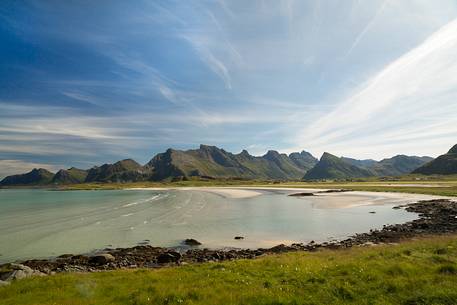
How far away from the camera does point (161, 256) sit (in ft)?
Result: 102

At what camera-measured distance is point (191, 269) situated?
23.2 metres

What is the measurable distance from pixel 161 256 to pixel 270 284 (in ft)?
53.2

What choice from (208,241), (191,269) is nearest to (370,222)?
(208,241)

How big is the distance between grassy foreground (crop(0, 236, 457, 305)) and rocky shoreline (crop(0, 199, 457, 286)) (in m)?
6.09

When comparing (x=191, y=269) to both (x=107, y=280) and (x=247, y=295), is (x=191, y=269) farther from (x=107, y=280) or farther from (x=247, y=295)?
(x=247, y=295)

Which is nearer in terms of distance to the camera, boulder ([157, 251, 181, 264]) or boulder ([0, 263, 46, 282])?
boulder ([0, 263, 46, 282])

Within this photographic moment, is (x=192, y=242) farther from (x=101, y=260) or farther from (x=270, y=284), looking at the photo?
(x=270, y=284)

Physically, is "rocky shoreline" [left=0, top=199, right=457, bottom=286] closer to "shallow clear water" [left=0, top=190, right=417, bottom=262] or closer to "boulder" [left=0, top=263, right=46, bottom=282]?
"boulder" [left=0, top=263, right=46, bottom=282]

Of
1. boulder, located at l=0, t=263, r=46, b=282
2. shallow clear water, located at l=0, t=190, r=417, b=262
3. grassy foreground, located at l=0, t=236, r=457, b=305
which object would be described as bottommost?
shallow clear water, located at l=0, t=190, r=417, b=262

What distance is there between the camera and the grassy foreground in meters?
15.6

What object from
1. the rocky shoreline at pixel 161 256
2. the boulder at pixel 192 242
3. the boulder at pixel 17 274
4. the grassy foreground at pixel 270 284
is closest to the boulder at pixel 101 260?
the rocky shoreline at pixel 161 256

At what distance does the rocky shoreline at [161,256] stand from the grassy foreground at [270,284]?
240 inches

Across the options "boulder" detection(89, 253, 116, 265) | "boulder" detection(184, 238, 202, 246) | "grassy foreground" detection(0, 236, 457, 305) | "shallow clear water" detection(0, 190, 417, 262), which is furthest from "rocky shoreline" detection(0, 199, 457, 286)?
"grassy foreground" detection(0, 236, 457, 305)

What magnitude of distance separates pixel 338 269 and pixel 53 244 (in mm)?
39426
